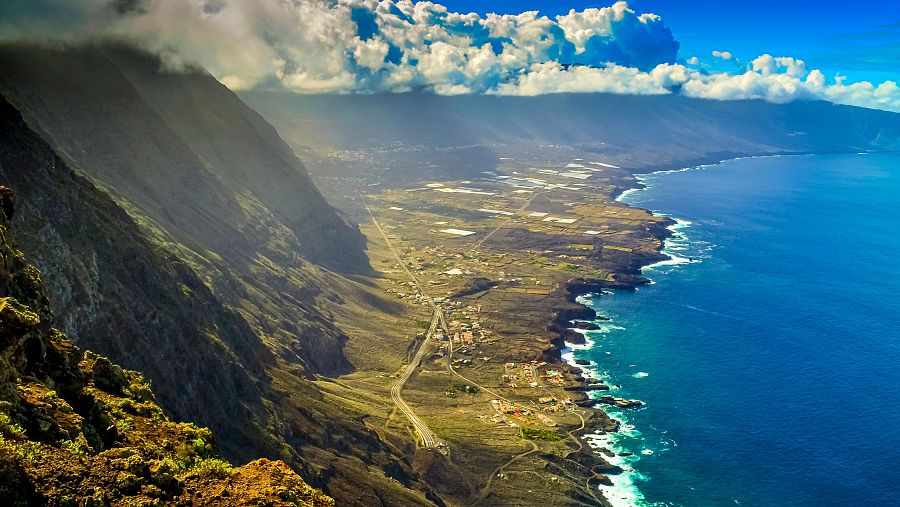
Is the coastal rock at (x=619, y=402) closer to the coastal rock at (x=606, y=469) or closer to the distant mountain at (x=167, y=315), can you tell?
the coastal rock at (x=606, y=469)

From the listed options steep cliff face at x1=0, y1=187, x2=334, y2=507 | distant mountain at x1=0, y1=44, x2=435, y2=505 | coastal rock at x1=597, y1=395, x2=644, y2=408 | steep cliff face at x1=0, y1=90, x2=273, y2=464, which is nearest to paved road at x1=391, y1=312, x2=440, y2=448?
distant mountain at x1=0, y1=44, x2=435, y2=505

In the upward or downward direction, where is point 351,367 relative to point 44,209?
downward

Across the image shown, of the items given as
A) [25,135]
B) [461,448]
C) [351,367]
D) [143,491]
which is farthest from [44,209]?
[351,367]

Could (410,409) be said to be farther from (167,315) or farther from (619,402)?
(167,315)

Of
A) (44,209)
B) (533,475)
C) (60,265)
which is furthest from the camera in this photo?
(533,475)

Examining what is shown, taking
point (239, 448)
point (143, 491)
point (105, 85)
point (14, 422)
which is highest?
point (105, 85)

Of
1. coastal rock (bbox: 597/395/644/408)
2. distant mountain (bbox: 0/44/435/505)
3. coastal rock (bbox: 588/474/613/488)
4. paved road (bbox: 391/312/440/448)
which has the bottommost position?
coastal rock (bbox: 588/474/613/488)

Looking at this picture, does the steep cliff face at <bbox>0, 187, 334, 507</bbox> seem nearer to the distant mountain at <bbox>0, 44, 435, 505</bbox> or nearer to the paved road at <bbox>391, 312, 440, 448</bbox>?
the distant mountain at <bbox>0, 44, 435, 505</bbox>

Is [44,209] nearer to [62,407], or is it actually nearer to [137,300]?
[137,300]

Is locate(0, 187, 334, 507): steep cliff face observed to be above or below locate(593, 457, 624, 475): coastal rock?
above
